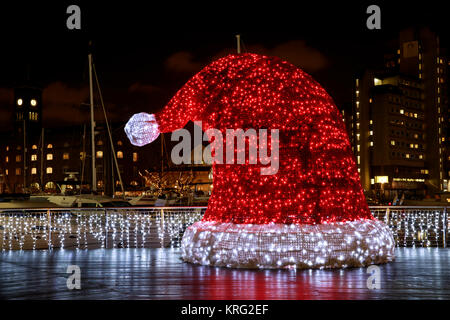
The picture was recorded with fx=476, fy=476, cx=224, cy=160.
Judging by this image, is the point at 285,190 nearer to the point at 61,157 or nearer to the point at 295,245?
the point at 295,245

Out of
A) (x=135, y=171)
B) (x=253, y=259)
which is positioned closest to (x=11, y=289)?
(x=253, y=259)

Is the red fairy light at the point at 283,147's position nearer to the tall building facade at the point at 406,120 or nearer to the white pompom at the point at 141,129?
the white pompom at the point at 141,129

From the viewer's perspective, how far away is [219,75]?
8.40 metres

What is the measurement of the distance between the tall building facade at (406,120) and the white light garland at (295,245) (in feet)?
247

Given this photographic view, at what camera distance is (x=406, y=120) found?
3248 inches

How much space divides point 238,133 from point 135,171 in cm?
6898

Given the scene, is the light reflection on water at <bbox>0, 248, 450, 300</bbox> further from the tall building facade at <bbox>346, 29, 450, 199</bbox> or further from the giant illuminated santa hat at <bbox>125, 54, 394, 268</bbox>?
the tall building facade at <bbox>346, 29, 450, 199</bbox>

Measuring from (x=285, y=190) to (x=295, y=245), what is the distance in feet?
2.86

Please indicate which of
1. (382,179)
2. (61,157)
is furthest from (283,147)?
(382,179)

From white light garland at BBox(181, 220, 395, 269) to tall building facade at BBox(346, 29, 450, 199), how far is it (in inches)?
2967

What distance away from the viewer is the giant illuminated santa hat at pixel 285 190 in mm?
7434

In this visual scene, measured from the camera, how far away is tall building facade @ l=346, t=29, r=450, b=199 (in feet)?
267

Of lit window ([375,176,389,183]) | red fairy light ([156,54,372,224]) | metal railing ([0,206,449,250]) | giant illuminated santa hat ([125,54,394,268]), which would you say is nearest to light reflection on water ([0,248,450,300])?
giant illuminated santa hat ([125,54,394,268])
